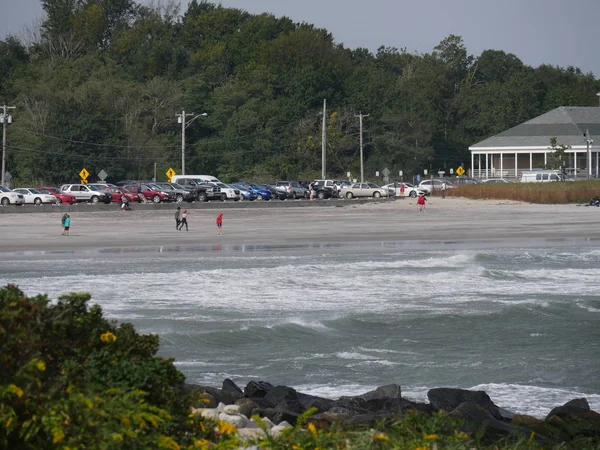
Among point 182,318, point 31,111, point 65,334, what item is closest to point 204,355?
point 182,318

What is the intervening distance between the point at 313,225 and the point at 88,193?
86.7ft

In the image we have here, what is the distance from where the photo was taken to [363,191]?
84812mm

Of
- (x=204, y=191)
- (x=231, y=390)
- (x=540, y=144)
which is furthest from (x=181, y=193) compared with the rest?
(x=231, y=390)

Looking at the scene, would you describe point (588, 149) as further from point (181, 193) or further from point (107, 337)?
point (107, 337)

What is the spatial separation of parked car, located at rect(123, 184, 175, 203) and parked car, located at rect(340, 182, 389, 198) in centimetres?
1532

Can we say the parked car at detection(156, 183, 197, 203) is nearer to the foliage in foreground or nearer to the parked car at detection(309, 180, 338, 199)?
the parked car at detection(309, 180, 338, 199)

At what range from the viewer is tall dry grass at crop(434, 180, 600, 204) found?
7619 centimetres

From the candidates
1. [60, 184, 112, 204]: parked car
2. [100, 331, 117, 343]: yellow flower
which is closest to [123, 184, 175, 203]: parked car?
[60, 184, 112, 204]: parked car

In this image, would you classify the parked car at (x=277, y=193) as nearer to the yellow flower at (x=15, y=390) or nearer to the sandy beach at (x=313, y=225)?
the sandy beach at (x=313, y=225)

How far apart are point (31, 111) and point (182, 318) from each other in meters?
76.3

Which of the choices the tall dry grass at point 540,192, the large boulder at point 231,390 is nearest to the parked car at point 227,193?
the tall dry grass at point 540,192

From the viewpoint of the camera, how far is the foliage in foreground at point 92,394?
5086mm

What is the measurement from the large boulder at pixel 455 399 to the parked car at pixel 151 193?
64.6 metres

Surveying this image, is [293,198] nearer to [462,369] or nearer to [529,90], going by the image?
[529,90]
